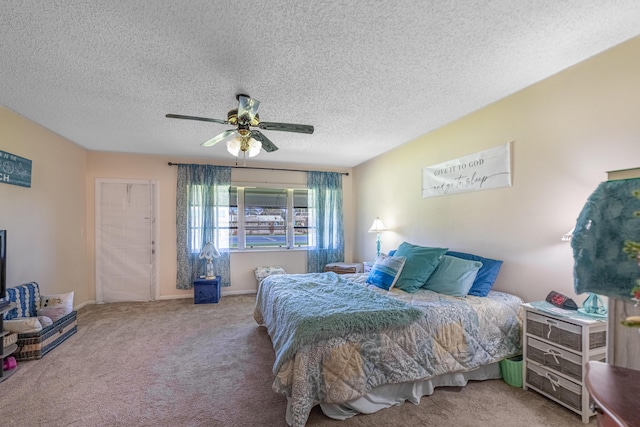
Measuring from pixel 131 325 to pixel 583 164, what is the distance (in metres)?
5.00

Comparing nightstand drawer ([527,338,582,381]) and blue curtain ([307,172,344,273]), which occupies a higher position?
blue curtain ([307,172,344,273])

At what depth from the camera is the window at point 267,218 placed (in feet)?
17.4

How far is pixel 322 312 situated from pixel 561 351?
1.68 m

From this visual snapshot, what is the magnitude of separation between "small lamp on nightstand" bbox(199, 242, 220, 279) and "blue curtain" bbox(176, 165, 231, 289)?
130mm

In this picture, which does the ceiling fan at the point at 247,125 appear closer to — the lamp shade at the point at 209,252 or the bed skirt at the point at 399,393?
the bed skirt at the point at 399,393

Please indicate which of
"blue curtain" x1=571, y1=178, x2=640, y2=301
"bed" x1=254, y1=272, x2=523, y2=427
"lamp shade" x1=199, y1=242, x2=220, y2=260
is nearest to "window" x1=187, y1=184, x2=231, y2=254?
"lamp shade" x1=199, y1=242, x2=220, y2=260

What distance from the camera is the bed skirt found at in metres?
1.89

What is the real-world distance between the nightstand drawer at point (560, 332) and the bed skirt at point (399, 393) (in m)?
0.49

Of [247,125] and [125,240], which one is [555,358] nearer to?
[247,125]

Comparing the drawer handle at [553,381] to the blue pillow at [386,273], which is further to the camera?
the blue pillow at [386,273]

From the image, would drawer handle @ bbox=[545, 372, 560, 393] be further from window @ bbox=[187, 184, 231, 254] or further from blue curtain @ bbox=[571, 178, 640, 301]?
window @ bbox=[187, 184, 231, 254]

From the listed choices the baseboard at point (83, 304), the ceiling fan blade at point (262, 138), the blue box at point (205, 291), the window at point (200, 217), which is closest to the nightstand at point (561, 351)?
the ceiling fan blade at point (262, 138)

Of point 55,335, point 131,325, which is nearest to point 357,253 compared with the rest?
point 131,325

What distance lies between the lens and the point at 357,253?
5750 millimetres
